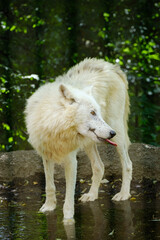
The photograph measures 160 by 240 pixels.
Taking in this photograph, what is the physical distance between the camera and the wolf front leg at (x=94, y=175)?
15.2ft

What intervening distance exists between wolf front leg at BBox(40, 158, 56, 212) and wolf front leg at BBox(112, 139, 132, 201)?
0.83m

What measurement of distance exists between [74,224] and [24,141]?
3094 millimetres

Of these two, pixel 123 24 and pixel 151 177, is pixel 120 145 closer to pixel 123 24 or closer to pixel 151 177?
pixel 151 177

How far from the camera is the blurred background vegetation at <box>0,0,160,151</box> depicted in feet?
20.7

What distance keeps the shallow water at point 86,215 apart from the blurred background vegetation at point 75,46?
1.67 metres

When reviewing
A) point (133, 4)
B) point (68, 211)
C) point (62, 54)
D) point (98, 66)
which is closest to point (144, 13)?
point (133, 4)

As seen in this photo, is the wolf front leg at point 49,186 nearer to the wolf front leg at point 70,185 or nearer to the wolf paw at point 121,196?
the wolf front leg at point 70,185

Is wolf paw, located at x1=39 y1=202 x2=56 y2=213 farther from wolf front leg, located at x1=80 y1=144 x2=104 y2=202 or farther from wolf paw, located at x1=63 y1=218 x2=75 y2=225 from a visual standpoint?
wolf front leg, located at x1=80 y1=144 x2=104 y2=202

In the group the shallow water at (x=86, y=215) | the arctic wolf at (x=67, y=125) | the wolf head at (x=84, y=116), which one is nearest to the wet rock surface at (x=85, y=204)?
the shallow water at (x=86, y=215)

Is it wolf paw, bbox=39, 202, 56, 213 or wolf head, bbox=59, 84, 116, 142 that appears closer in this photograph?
wolf head, bbox=59, 84, 116, 142

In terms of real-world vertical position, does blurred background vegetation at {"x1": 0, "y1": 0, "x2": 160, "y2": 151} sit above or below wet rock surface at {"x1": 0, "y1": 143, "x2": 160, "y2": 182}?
above

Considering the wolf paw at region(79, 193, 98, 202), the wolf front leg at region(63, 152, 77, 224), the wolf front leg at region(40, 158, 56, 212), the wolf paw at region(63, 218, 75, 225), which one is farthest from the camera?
the wolf paw at region(79, 193, 98, 202)

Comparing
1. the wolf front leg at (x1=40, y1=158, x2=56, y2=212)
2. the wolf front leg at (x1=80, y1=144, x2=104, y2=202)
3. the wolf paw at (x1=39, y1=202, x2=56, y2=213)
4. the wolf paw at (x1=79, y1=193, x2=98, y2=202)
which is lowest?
the wolf paw at (x1=79, y1=193, x2=98, y2=202)

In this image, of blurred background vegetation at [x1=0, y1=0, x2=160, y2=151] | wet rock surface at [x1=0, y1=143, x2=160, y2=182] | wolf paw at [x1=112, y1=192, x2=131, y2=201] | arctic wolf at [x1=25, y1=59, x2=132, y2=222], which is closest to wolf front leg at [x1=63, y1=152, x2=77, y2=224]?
arctic wolf at [x1=25, y1=59, x2=132, y2=222]
